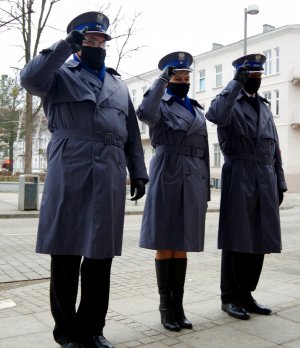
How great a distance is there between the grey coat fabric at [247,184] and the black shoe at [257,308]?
544 millimetres

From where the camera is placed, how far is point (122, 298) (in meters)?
5.03

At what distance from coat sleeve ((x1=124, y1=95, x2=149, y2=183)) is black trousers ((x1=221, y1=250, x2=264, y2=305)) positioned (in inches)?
50.0

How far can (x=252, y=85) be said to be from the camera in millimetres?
4473

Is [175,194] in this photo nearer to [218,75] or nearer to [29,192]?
[29,192]

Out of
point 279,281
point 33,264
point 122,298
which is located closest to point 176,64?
point 122,298

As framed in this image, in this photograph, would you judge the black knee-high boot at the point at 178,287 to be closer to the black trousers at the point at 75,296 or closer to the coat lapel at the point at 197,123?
the black trousers at the point at 75,296

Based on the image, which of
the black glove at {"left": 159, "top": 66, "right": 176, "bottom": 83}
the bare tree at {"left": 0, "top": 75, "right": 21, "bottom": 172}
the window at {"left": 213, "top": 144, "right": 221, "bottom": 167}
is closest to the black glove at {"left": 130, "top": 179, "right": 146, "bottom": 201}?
the black glove at {"left": 159, "top": 66, "right": 176, "bottom": 83}

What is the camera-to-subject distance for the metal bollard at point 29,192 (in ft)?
51.0

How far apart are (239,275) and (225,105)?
1551 millimetres

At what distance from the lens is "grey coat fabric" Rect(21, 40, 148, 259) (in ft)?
10.5

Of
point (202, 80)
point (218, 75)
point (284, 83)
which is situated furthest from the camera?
point (202, 80)

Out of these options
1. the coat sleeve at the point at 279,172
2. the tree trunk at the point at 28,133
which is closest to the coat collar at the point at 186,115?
the coat sleeve at the point at 279,172

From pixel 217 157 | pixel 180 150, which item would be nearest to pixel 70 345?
pixel 180 150

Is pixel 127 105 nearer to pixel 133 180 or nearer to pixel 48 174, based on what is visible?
pixel 133 180
